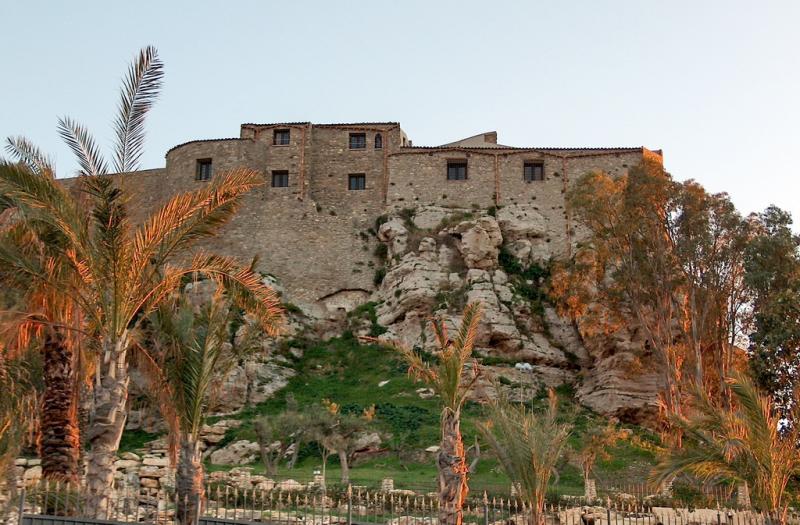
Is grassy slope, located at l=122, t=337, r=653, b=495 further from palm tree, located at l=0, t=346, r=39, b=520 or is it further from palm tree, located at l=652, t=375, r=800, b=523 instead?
palm tree, located at l=0, t=346, r=39, b=520

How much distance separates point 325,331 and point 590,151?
1623 centimetres

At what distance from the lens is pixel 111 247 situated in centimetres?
1383

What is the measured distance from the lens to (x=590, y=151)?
4716 centimetres

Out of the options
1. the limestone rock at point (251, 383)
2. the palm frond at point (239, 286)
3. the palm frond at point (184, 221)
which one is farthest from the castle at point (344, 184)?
the palm frond at point (184, 221)

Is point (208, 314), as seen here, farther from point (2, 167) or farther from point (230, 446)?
point (230, 446)

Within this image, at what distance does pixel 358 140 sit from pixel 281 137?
3925 mm

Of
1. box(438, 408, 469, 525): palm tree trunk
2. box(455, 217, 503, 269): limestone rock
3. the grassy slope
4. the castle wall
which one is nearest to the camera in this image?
box(438, 408, 469, 525): palm tree trunk

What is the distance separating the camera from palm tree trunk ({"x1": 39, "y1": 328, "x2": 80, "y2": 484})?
53.3 ft

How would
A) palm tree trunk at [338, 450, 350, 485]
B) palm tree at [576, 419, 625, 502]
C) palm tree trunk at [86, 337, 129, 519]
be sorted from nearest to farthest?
palm tree trunk at [86, 337, 129, 519], palm tree trunk at [338, 450, 350, 485], palm tree at [576, 419, 625, 502]

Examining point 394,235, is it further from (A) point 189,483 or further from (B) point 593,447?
(A) point 189,483

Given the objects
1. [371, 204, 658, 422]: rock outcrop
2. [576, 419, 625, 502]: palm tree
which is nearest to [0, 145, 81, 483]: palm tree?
[576, 419, 625, 502]: palm tree

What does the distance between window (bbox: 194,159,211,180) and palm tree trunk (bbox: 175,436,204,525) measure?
34.0m

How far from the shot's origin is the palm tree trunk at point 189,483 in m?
13.4

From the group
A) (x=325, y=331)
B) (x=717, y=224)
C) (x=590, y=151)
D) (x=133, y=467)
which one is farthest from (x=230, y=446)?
(x=590, y=151)
